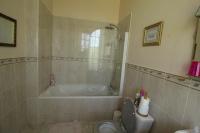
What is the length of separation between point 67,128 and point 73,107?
35cm

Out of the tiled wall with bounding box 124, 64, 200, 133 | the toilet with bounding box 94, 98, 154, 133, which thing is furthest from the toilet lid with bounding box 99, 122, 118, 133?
the tiled wall with bounding box 124, 64, 200, 133

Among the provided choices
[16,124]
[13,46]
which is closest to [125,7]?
[13,46]

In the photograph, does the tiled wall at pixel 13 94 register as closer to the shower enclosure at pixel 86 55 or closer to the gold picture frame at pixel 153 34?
the shower enclosure at pixel 86 55

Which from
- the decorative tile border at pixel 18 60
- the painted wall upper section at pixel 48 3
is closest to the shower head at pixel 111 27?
the painted wall upper section at pixel 48 3

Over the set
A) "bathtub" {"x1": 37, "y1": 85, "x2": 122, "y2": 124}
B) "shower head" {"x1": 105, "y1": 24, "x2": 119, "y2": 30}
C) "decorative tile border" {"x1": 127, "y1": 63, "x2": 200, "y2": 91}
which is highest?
"shower head" {"x1": 105, "y1": 24, "x2": 119, "y2": 30}

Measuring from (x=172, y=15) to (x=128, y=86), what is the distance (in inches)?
49.7

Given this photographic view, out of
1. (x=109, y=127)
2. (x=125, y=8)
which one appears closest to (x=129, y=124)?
(x=109, y=127)

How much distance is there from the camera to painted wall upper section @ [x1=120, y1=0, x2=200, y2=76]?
103cm

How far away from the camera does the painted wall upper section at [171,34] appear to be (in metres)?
1.03

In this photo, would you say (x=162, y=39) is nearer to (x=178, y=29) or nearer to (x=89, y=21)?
(x=178, y=29)

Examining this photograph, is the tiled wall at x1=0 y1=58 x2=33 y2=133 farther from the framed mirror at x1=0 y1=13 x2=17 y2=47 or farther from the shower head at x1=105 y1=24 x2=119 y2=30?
the shower head at x1=105 y1=24 x2=119 y2=30

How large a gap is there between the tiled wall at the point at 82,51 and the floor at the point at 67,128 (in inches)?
38.4

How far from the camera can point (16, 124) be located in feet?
5.80

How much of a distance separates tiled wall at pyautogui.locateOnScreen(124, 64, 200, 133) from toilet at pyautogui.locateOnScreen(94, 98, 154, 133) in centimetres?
13
